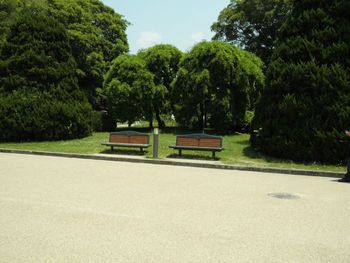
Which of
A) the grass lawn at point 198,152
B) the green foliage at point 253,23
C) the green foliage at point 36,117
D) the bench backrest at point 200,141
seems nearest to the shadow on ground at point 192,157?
the grass lawn at point 198,152

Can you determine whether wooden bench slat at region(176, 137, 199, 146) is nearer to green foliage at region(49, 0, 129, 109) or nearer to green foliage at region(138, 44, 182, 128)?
green foliage at region(138, 44, 182, 128)

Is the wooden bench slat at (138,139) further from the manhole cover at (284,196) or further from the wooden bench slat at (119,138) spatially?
the manhole cover at (284,196)

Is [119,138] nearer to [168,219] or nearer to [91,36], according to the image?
[168,219]

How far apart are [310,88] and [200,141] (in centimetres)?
458

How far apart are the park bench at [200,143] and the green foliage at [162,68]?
1301cm

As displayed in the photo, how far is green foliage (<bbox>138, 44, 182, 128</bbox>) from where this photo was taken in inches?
1134

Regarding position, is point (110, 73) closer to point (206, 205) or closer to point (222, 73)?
point (222, 73)

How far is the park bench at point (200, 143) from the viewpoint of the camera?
15281mm

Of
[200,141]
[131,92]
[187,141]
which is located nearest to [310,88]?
[200,141]

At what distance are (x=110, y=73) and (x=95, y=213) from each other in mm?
23960

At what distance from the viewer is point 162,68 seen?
29766 millimetres

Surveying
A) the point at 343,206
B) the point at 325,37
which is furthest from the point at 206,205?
the point at 325,37

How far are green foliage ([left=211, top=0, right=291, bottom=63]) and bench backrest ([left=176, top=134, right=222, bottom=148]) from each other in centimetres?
2748

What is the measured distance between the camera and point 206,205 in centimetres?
746
